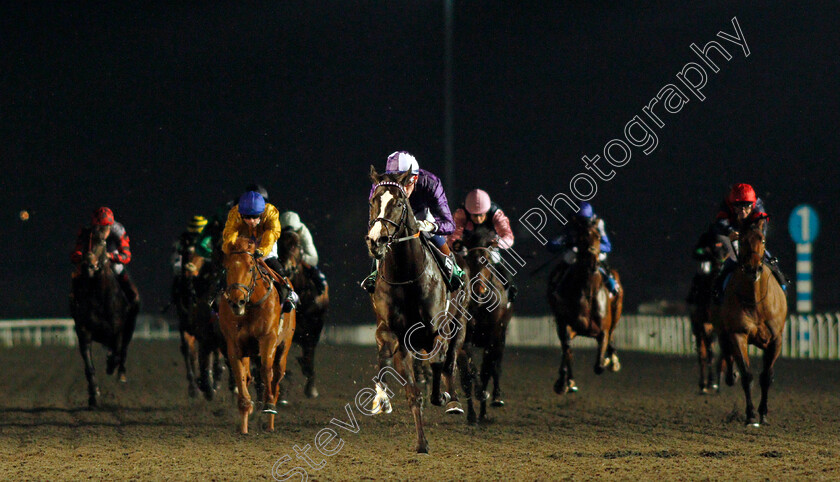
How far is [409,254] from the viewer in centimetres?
826

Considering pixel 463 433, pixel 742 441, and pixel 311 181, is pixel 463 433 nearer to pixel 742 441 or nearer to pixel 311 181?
pixel 742 441

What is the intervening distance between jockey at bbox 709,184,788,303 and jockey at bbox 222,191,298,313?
4.82m

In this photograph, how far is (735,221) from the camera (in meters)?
11.1

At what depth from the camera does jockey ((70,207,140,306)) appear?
12.4m

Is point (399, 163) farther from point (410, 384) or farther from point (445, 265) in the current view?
point (410, 384)

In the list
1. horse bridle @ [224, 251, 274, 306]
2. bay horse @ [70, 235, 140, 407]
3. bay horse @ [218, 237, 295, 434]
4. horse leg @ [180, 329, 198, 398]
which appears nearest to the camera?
horse bridle @ [224, 251, 274, 306]

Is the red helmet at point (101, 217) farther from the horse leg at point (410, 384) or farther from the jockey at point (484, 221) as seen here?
the horse leg at point (410, 384)

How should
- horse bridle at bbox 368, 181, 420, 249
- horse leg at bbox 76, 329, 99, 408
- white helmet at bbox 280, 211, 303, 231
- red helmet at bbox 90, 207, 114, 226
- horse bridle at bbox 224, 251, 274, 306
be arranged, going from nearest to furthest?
horse bridle at bbox 368, 181, 420, 249, horse bridle at bbox 224, 251, 274, 306, red helmet at bbox 90, 207, 114, 226, white helmet at bbox 280, 211, 303, 231, horse leg at bbox 76, 329, 99, 408

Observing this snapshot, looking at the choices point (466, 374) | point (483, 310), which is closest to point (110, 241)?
point (483, 310)

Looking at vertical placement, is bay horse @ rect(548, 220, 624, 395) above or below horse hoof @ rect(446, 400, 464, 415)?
above

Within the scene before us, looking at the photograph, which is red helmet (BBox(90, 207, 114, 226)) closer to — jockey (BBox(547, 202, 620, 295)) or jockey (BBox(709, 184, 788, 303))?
jockey (BBox(547, 202, 620, 295))

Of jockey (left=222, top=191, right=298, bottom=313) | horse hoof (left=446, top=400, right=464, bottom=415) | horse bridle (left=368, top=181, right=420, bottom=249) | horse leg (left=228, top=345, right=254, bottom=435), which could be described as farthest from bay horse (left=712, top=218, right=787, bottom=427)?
horse leg (left=228, top=345, right=254, bottom=435)

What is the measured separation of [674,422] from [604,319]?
2.33 metres

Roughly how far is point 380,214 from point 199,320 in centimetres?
533
